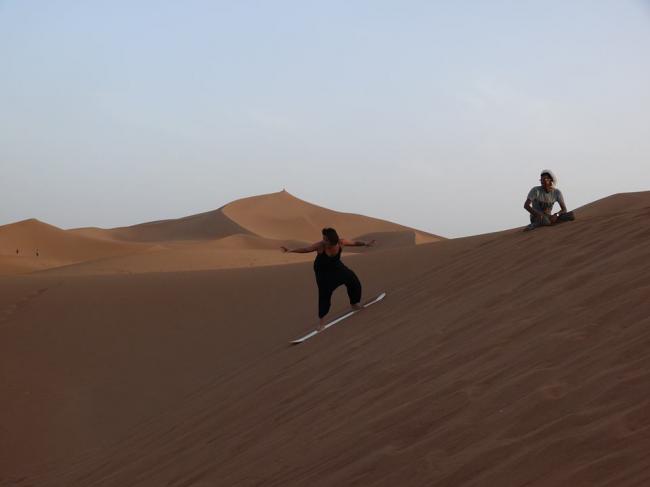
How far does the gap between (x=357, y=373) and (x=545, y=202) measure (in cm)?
465

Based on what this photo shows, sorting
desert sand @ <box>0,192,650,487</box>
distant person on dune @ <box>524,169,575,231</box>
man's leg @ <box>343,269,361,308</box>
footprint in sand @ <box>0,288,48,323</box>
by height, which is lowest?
desert sand @ <box>0,192,650,487</box>

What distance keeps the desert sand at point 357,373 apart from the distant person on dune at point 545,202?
31 cm

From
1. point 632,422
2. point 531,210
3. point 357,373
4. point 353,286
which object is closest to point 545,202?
point 531,210

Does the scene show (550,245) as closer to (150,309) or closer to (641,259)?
(641,259)

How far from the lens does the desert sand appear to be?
11.2ft

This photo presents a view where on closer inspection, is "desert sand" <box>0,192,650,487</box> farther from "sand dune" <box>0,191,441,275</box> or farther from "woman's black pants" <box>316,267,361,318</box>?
"sand dune" <box>0,191,441,275</box>

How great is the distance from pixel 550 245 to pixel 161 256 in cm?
2332

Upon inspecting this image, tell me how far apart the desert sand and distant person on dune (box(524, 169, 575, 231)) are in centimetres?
31

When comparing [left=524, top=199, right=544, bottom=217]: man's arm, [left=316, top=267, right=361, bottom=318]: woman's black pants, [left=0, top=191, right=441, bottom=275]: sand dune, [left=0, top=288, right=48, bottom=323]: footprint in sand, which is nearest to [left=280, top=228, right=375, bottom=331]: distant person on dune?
[left=316, top=267, right=361, bottom=318]: woman's black pants

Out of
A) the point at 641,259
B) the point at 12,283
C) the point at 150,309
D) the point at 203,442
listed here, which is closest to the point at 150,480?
the point at 203,442

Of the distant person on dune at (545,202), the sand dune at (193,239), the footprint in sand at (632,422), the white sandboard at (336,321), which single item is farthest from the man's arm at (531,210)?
the sand dune at (193,239)

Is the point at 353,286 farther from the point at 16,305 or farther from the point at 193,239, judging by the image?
the point at 193,239

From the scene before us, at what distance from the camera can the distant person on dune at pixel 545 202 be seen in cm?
941

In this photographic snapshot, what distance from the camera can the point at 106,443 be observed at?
741cm
